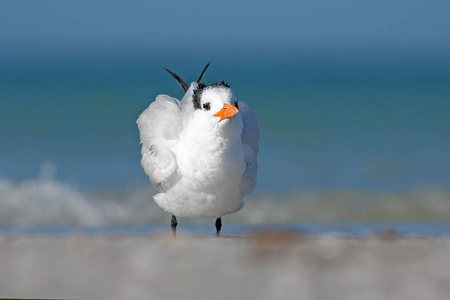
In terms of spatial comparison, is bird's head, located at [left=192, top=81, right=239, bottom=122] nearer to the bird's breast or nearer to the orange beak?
the orange beak

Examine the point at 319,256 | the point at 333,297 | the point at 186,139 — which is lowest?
the point at 333,297

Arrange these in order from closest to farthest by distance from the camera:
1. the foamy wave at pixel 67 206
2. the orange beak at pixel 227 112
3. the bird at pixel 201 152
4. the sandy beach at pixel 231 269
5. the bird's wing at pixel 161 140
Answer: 1. the sandy beach at pixel 231 269
2. the orange beak at pixel 227 112
3. the bird at pixel 201 152
4. the bird's wing at pixel 161 140
5. the foamy wave at pixel 67 206

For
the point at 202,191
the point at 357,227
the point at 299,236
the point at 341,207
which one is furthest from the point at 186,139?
the point at 341,207

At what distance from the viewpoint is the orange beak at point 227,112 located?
4020 millimetres

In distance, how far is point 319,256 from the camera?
293cm

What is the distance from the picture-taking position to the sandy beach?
9.00 ft

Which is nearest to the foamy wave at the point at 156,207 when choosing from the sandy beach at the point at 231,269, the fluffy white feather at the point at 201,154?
the fluffy white feather at the point at 201,154

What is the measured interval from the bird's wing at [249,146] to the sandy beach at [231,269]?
1428mm

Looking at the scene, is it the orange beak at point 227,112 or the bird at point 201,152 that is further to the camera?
the bird at point 201,152

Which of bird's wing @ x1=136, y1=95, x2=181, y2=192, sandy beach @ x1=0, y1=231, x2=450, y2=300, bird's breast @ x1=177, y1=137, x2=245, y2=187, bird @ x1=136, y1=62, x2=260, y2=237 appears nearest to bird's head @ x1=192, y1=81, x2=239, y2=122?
bird @ x1=136, y1=62, x2=260, y2=237

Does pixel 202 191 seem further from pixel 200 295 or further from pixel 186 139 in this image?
pixel 200 295

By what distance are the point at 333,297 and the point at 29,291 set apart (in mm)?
1132

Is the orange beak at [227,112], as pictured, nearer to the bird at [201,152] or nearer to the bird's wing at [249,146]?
the bird at [201,152]

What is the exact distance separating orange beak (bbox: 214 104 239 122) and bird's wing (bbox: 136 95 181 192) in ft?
2.06
